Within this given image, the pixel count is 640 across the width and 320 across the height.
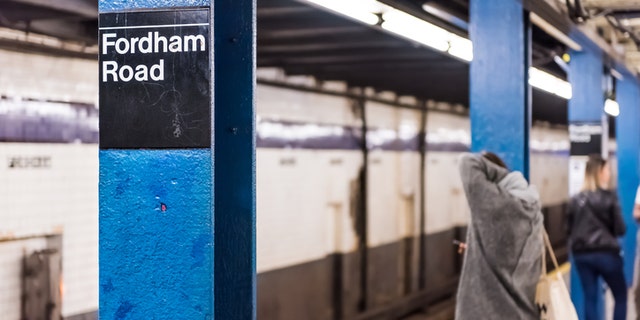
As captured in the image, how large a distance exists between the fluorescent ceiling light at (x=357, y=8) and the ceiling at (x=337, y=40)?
16cm

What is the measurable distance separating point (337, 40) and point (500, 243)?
196 inches

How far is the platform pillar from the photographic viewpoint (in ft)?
9.09

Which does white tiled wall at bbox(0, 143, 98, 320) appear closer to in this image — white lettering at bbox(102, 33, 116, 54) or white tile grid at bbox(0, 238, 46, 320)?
white tile grid at bbox(0, 238, 46, 320)

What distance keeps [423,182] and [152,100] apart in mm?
12178

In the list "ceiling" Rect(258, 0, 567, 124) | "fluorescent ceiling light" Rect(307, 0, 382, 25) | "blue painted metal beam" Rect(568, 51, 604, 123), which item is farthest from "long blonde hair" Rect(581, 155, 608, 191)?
"blue painted metal beam" Rect(568, 51, 604, 123)

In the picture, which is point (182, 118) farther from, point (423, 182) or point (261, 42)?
point (423, 182)

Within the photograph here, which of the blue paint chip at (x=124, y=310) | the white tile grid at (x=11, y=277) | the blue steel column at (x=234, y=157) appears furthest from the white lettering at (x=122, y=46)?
the white tile grid at (x=11, y=277)

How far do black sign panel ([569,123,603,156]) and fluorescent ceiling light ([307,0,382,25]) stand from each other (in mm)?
4015

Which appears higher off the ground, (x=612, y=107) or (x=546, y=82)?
(x=546, y=82)

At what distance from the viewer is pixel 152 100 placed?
9.20 feet

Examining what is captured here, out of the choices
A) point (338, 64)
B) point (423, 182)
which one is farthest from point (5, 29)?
point (423, 182)

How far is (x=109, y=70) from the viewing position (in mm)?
2838

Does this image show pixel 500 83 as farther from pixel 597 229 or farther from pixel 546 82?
pixel 546 82

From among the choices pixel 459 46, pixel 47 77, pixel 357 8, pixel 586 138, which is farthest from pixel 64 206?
pixel 586 138
